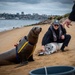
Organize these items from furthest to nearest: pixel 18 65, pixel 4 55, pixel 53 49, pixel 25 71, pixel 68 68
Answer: pixel 53 49, pixel 4 55, pixel 18 65, pixel 25 71, pixel 68 68

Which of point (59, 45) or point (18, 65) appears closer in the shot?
point (18, 65)

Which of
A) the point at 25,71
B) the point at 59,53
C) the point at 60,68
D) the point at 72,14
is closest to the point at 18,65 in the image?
the point at 25,71

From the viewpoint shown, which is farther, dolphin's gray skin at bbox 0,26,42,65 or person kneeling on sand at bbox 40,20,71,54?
person kneeling on sand at bbox 40,20,71,54

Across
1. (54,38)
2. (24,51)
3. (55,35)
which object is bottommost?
(24,51)

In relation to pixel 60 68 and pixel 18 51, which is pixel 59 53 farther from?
pixel 60 68

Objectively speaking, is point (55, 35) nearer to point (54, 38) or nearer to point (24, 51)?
point (54, 38)

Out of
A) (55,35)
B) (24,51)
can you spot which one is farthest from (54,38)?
(24,51)

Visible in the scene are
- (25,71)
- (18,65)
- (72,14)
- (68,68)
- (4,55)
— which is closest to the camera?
(68,68)

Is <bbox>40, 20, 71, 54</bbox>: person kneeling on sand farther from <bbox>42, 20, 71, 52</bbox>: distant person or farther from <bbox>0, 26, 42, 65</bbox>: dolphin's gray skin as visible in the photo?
<bbox>0, 26, 42, 65</bbox>: dolphin's gray skin

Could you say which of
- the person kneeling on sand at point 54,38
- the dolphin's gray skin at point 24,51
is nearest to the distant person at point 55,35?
the person kneeling on sand at point 54,38

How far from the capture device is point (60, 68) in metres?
5.24

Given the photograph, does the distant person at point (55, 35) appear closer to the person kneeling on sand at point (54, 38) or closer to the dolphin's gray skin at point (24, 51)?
the person kneeling on sand at point (54, 38)

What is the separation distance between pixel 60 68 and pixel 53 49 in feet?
21.2

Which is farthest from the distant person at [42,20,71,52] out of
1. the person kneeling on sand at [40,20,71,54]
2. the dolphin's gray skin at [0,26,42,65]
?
the dolphin's gray skin at [0,26,42,65]
